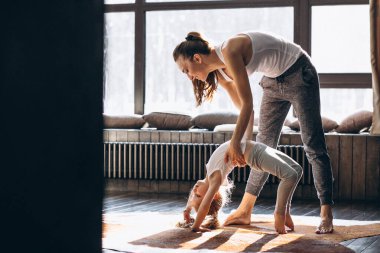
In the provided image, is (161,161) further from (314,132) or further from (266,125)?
(314,132)

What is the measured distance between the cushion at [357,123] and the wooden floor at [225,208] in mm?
551

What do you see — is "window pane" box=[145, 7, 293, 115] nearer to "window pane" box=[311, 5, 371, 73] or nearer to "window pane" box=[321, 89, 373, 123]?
"window pane" box=[311, 5, 371, 73]

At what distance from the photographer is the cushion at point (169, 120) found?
4.93m

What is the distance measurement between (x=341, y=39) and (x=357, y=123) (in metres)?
0.73

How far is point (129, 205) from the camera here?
4066 millimetres

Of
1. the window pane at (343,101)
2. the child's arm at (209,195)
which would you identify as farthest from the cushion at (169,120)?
the child's arm at (209,195)

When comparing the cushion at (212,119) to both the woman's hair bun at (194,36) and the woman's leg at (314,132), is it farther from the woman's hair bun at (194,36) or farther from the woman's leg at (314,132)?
the woman's hair bun at (194,36)

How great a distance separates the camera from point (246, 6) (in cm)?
515
